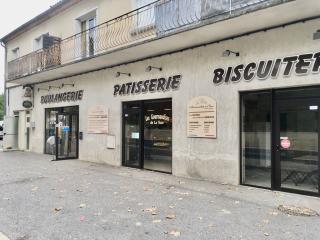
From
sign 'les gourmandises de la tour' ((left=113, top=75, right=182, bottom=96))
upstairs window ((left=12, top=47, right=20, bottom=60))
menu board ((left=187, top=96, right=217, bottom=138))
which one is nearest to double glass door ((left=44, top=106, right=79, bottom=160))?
sign 'les gourmandises de la tour' ((left=113, top=75, right=182, bottom=96))

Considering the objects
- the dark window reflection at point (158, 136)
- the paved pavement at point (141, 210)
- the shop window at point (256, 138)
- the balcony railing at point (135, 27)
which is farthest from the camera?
the dark window reflection at point (158, 136)

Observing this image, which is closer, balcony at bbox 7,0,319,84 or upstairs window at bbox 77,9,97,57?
balcony at bbox 7,0,319,84

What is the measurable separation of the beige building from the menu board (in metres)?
0.03

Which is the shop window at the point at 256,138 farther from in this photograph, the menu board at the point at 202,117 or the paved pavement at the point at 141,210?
the menu board at the point at 202,117

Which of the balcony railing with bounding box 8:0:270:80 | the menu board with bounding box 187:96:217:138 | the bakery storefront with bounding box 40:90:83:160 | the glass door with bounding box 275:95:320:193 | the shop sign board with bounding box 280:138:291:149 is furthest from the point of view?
the bakery storefront with bounding box 40:90:83:160

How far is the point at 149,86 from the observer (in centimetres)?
1038

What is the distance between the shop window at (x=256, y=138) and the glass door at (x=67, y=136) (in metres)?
7.85

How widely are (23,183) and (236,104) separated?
575cm

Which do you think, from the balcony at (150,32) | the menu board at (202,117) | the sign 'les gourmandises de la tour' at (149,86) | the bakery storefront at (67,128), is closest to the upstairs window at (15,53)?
the balcony at (150,32)

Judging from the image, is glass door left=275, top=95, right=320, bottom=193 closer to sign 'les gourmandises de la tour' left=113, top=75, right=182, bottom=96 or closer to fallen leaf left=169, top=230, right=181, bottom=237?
sign 'les gourmandises de la tour' left=113, top=75, right=182, bottom=96

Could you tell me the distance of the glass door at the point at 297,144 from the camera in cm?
699

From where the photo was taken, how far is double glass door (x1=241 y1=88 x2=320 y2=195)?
23.1ft

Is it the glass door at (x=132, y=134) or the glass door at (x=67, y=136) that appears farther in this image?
the glass door at (x=67, y=136)

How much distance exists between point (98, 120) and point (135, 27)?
3753mm
